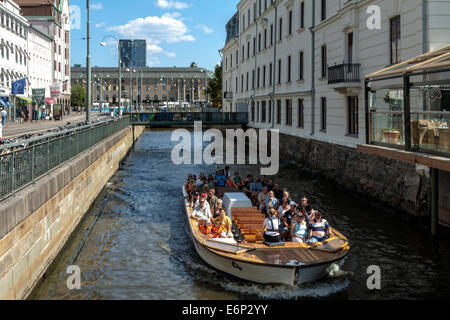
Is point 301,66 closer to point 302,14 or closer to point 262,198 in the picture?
point 302,14

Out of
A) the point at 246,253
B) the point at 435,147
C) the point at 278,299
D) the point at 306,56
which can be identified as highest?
the point at 306,56

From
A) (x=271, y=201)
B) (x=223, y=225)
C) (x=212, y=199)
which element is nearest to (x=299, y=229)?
(x=223, y=225)

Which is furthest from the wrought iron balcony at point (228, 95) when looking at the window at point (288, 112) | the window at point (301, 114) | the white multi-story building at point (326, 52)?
the window at point (301, 114)

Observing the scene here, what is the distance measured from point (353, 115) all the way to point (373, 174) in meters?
4.44

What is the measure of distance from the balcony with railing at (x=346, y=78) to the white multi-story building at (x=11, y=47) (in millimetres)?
30169

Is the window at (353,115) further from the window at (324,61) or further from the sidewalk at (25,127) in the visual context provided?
the sidewalk at (25,127)

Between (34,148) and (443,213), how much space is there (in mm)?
11561

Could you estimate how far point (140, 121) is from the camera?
4812 centimetres

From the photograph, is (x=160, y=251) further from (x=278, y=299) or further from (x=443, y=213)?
(x=443, y=213)

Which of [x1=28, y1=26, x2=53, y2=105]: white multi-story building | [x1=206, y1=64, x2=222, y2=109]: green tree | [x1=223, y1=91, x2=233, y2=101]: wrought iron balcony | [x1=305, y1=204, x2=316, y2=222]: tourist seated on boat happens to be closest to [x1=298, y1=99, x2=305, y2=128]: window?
[x1=305, y1=204, x2=316, y2=222]: tourist seated on boat

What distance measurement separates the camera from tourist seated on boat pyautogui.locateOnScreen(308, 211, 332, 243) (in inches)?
464

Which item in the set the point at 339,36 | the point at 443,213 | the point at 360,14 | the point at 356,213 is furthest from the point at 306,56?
the point at 443,213

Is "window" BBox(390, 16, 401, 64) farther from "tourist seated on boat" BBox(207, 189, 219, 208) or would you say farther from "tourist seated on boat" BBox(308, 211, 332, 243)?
"tourist seated on boat" BBox(308, 211, 332, 243)

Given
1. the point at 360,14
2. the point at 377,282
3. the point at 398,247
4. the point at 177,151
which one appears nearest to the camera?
the point at 377,282
